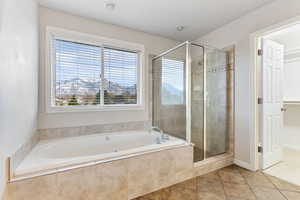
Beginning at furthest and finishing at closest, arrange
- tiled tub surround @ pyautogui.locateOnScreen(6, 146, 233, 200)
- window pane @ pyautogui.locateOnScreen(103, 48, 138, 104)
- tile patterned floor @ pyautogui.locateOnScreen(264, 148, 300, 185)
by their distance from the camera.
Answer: window pane @ pyautogui.locateOnScreen(103, 48, 138, 104) → tile patterned floor @ pyautogui.locateOnScreen(264, 148, 300, 185) → tiled tub surround @ pyautogui.locateOnScreen(6, 146, 233, 200)

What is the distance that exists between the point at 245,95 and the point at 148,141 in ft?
5.67

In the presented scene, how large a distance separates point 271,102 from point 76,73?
3.08 m

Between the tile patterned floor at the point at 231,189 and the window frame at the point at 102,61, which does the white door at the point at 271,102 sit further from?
the window frame at the point at 102,61

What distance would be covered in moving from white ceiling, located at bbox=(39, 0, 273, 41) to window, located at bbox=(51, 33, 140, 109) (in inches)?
18.5

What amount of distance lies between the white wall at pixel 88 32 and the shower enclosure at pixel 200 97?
441 mm

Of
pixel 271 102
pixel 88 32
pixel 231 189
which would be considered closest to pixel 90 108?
pixel 88 32

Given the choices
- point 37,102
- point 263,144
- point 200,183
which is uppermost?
point 37,102

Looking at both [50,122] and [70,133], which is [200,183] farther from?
[50,122]

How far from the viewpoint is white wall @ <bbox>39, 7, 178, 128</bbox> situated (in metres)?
2.09

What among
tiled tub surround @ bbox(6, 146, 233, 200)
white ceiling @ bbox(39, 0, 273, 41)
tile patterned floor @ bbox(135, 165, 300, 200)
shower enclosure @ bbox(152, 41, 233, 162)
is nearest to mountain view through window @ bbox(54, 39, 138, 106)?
white ceiling @ bbox(39, 0, 273, 41)

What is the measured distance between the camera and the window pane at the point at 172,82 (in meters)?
2.52

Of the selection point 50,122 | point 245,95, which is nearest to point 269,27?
point 245,95

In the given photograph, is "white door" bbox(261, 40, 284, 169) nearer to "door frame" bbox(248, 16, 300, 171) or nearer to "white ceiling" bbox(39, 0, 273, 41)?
"door frame" bbox(248, 16, 300, 171)

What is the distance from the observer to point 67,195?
1292 mm
